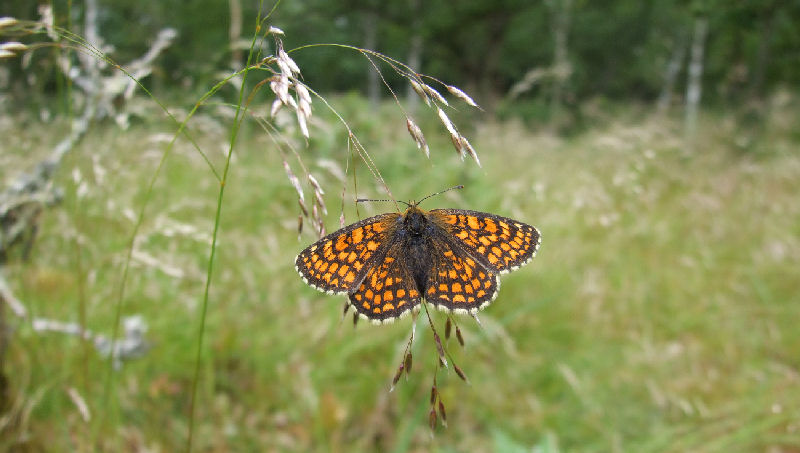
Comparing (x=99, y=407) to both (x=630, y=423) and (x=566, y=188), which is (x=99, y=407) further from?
(x=566, y=188)

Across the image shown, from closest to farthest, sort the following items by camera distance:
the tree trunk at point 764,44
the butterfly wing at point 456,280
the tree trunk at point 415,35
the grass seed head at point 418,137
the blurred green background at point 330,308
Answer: the grass seed head at point 418,137 → the butterfly wing at point 456,280 → the blurred green background at point 330,308 → the tree trunk at point 764,44 → the tree trunk at point 415,35

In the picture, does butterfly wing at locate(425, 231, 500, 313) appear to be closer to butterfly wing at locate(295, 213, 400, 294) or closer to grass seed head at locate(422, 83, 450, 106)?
butterfly wing at locate(295, 213, 400, 294)

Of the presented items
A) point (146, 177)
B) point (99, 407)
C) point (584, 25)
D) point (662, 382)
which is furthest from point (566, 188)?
point (584, 25)

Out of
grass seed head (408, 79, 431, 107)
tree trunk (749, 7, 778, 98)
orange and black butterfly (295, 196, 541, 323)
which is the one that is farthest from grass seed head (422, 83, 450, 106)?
tree trunk (749, 7, 778, 98)

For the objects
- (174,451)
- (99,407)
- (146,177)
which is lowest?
(174,451)

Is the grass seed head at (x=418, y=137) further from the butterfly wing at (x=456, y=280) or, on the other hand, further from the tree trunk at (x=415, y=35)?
the tree trunk at (x=415, y=35)

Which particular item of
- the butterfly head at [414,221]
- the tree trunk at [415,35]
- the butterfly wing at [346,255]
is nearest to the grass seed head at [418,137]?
the butterfly wing at [346,255]

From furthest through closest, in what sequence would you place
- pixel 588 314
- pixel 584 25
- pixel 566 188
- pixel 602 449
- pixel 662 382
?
pixel 584 25
pixel 566 188
pixel 588 314
pixel 662 382
pixel 602 449
